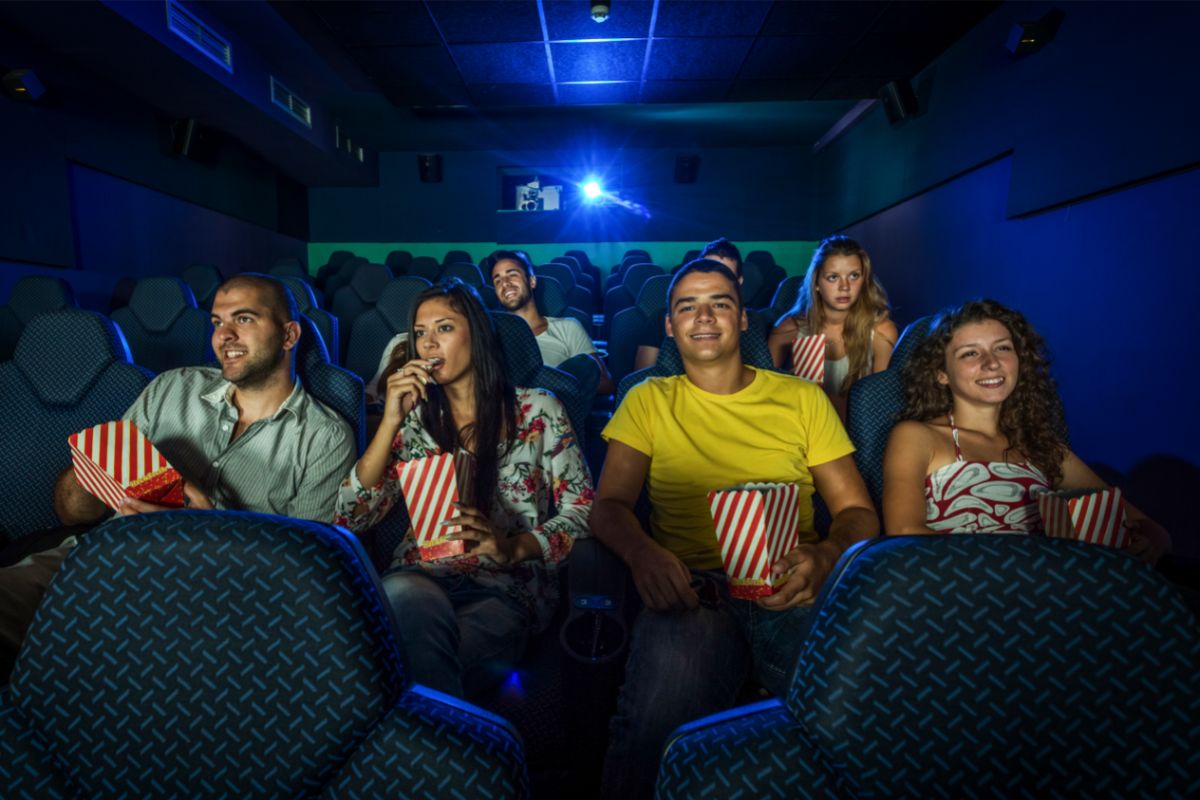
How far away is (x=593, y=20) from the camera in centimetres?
522

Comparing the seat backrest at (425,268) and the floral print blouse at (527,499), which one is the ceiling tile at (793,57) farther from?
the floral print blouse at (527,499)

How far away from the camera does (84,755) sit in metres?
0.60

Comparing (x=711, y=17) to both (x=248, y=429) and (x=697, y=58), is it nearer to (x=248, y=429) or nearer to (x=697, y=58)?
(x=697, y=58)

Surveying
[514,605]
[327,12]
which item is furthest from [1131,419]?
[327,12]

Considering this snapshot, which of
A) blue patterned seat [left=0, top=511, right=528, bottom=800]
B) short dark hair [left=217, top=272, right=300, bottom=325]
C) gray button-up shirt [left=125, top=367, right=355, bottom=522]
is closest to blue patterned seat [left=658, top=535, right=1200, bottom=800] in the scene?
blue patterned seat [left=0, top=511, right=528, bottom=800]

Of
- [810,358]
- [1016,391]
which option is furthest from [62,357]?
[1016,391]

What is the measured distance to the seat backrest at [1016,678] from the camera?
0.56 metres

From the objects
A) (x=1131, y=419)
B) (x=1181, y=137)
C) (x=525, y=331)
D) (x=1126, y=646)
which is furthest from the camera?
(x=1131, y=419)

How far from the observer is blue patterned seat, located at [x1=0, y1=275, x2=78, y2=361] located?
12.2 feet

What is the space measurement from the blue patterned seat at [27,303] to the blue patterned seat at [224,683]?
4.26 m

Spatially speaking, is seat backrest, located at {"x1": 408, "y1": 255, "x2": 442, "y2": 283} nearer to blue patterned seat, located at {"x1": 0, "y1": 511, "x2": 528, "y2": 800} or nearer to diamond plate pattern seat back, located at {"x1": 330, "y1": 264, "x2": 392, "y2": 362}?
diamond plate pattern seat back, located at {"x1": 330, "y1": 264, "x2": 392, "y2": 362}

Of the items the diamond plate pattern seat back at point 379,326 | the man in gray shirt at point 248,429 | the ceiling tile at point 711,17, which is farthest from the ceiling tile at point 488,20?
the man in gray shirt at point 248,429

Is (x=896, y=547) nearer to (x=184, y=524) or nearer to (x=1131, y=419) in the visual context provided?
(x=184, y=524)

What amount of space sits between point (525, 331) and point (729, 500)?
118cm
